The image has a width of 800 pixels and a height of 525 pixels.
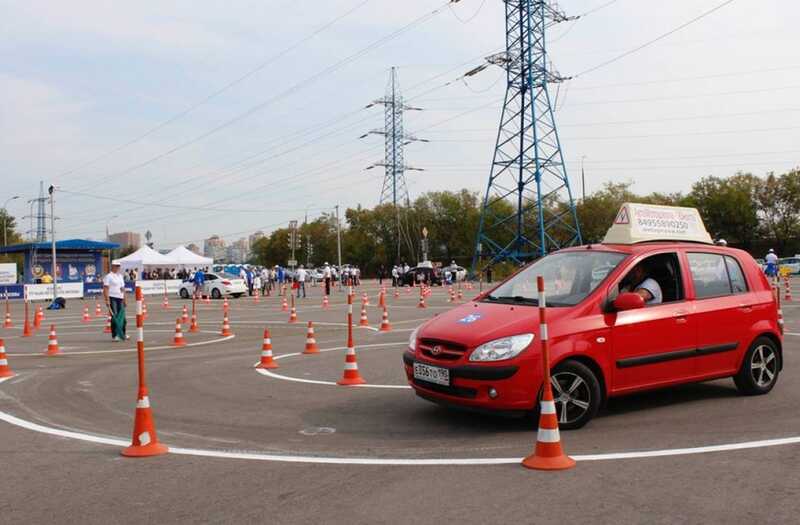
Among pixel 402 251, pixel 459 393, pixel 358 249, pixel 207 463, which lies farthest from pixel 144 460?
pixel 358 249

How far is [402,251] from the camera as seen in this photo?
309 ft

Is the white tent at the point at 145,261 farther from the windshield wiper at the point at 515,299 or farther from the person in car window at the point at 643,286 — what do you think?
the person in car window at the point at 643,286

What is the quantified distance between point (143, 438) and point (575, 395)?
3710mm

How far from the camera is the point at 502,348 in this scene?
6.13m

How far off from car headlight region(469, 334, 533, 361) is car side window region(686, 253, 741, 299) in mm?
2424

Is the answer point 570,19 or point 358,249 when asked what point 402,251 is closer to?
point 358,249

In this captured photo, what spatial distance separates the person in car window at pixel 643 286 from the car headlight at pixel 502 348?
144 centimetres

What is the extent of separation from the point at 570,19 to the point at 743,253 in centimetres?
3851

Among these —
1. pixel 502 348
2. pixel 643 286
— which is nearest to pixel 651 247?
pixel 643 286

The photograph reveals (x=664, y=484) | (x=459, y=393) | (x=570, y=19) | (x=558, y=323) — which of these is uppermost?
(x=570, y=19)

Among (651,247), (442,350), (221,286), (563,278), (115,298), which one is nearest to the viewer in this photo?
(442,350)

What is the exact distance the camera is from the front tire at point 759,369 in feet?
25.4

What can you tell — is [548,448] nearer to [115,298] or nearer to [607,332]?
[607,332]

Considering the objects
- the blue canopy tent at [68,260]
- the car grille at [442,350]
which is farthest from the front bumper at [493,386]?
the blue canopy tent at [68,260]
